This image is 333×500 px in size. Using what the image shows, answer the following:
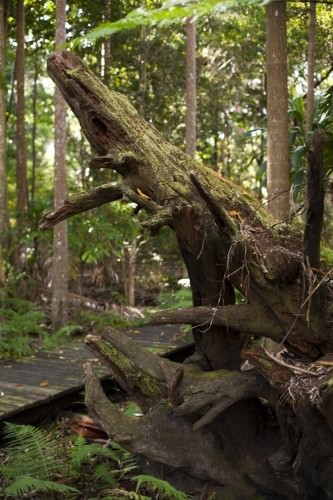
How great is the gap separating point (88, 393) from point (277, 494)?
1635 mm

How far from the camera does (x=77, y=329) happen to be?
9.59 metres

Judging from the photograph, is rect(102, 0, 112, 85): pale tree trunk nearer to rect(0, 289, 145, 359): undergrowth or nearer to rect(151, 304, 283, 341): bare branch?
rect(0, 289, 145, 359): undergrowth

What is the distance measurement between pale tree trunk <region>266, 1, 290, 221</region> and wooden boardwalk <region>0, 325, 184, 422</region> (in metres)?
3.00

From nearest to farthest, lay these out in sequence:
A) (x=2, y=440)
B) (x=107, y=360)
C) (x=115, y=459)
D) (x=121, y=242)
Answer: (x=107, y=360), (x=115, y=459), (x=2, y=440), (x=121, y=242)

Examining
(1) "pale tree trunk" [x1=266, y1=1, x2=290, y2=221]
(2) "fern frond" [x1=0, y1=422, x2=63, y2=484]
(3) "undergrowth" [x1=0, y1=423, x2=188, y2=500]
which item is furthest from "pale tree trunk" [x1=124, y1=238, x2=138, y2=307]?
(2) "fern frond" [x1=0, y1=422, x2=63, y2=484]

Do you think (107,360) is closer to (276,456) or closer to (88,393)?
(88,393)

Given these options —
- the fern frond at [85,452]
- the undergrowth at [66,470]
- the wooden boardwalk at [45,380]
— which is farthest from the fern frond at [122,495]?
the wooden boardwalk at [45,380]

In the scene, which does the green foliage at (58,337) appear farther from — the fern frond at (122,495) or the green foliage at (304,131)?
the fern frond at (122,495)

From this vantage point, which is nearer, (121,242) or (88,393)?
(88,393)

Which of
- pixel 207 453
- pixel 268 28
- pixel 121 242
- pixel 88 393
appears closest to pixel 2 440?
pixel 88 393

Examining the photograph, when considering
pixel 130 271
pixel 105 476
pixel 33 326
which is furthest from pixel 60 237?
pixel 105 476

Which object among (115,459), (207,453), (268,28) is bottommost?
(115,459)

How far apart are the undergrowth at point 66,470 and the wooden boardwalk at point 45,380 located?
0.56 metres

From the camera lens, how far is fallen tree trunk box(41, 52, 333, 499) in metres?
3.91
